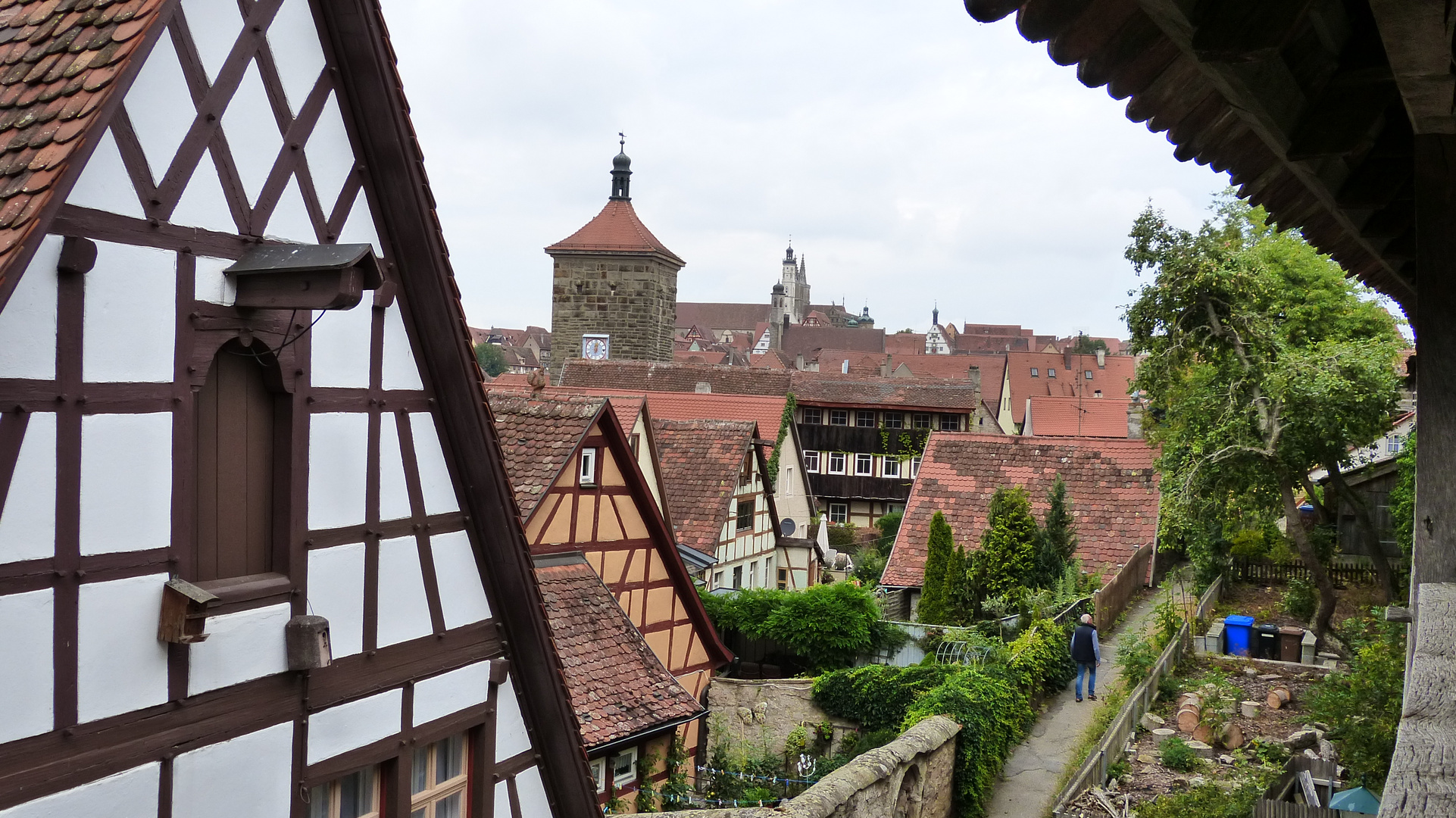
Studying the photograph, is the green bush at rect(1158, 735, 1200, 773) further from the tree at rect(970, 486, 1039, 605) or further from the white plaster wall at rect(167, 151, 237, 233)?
the white plaster wall at rect(167, 151, 237, 233)

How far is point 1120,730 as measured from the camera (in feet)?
43.0

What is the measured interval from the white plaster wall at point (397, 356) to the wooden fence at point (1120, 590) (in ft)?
52.5

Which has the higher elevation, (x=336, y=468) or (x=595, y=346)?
(x=595, y=346)

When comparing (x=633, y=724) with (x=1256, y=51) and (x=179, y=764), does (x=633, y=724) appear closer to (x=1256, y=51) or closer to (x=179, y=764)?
(x=179, y=764)

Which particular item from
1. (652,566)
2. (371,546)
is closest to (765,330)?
(652,566)

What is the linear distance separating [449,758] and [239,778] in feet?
5.40

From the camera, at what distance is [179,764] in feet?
15.8

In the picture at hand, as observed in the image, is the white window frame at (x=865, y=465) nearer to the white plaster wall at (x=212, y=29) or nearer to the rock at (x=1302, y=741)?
the rock at (x=1302, y=741)

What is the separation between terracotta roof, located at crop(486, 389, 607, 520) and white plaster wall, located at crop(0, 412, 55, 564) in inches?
322

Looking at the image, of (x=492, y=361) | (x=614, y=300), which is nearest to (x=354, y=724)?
(x=614, y=300)

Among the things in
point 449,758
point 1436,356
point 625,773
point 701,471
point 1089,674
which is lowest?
point 1089,674

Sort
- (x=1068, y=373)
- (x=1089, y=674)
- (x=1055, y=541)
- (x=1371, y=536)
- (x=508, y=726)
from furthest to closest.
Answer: (x=1068, y=373), (x=1055, y=541), (x=1371, y=536), (x=1089, y=674), (x=508, y=726)

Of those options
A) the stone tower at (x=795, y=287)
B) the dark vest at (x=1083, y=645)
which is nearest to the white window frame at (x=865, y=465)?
the dark vest at (x=1083, y=645)

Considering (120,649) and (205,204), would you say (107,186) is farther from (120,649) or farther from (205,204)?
(120,649)
